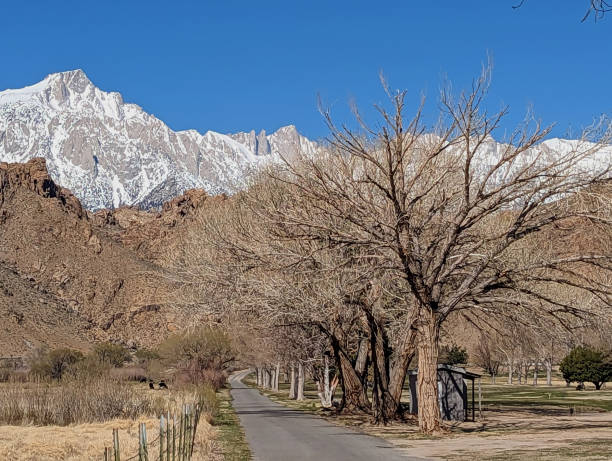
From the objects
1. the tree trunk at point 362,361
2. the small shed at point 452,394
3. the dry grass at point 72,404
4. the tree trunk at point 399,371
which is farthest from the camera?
the tree trunk at point 362,361

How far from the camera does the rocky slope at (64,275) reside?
345 feet

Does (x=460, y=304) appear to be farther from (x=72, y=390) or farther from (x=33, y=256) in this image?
(x=33, y=256)

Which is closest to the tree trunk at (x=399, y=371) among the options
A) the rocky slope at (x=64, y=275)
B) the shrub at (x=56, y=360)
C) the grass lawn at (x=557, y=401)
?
the grass lawn at (x=557, y=401)

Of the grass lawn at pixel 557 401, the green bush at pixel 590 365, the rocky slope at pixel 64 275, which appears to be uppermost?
the rocky slope at pixel 64 275

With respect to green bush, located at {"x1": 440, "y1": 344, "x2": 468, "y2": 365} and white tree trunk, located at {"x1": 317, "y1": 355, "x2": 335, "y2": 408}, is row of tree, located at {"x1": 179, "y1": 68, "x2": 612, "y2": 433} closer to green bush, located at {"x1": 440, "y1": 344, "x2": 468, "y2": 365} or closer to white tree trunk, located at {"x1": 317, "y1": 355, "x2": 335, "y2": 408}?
white tree trunk, located at {"x1": 317, "y1": 355, "x2": 335, "y2": 408}

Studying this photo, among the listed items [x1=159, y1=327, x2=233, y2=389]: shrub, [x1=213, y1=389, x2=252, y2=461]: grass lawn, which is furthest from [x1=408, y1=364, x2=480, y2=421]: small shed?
[x1=159, y1=327, x2=233, y2=389]: shrub

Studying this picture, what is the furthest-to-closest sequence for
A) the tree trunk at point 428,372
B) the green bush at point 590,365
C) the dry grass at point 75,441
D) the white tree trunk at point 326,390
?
the green bush at point 590,365 < the white tree trunk at point 326,390 < the tree trunk at point 428,372 < the dry grass at point 75,441

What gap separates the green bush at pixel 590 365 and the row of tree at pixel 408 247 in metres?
40.0

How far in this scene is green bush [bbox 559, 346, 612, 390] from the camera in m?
71.1

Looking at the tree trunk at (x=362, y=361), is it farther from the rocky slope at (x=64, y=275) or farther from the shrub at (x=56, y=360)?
the rocky slope at (x=64, y=275)

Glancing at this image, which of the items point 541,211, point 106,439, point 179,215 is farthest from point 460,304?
point 179,215

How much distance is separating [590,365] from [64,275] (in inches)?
3037

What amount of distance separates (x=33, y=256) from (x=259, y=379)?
43516 mm

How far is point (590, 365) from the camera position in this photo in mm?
71688
